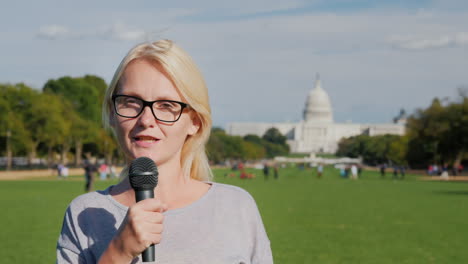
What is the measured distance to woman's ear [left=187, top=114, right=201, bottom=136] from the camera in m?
3.02

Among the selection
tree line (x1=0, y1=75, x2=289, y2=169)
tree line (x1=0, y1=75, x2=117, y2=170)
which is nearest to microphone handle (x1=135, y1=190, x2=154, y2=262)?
tree line (x1=0, y1=75, x2=289, y2=169)

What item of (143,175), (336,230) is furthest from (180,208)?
(336,230)

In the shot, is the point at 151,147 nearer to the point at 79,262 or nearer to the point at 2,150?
the point at 79,262

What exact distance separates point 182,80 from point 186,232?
1.82 feet

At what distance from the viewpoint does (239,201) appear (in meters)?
Result: 2.97

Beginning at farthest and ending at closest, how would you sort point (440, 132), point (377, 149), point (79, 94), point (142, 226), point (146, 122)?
point (377, 149)
point (79, 94)
point (440, 132)
point (146, 122)
point (142, 226)

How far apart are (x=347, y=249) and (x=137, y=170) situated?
12548 millimetres

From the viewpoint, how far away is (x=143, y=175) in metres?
2.49

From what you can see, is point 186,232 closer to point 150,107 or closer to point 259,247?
point 259,247

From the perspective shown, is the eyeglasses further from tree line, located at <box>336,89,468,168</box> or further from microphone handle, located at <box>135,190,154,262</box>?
tree line, located at <box>336,89,468,168</box>

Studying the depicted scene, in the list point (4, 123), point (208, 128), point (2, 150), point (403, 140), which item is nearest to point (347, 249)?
point (208, 128)

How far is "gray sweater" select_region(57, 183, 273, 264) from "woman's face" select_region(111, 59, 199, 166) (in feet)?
0.73

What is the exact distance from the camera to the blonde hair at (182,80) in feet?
9.17

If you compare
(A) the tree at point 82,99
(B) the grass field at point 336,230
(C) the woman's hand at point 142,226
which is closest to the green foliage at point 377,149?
(A) the tree at point 82,99
